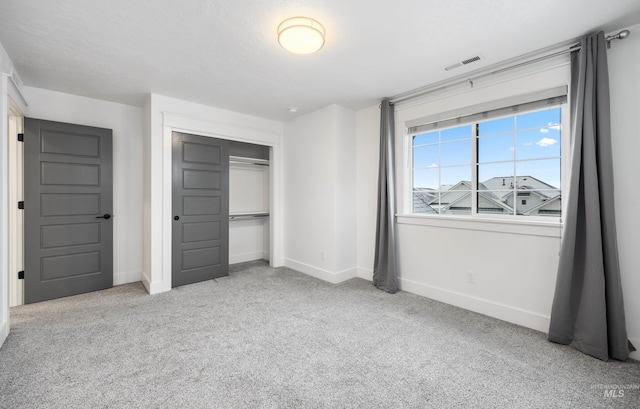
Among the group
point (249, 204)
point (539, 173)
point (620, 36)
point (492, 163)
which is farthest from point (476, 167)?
point (249, 204)

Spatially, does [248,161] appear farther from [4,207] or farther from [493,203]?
[493,203]

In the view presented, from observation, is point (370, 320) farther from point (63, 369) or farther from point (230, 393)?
point (63, 369)

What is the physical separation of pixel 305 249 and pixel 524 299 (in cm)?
280

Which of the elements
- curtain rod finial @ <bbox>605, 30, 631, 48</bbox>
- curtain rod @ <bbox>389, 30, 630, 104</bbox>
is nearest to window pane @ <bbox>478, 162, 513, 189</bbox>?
curtain rod @ <bbox>389, 30, 630, 104</bbox>

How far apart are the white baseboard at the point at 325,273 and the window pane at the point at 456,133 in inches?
86.5

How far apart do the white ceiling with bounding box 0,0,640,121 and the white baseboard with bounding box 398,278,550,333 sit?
2.35 m

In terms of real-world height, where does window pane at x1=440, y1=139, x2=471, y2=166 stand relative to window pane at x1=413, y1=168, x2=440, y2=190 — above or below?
above

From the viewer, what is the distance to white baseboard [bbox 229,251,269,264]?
5064 mm

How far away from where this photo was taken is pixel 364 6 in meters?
1.92

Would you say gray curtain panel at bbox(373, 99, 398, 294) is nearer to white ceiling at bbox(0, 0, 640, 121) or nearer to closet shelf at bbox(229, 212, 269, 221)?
white ceiling at bbox(0, 0, 640, 121)

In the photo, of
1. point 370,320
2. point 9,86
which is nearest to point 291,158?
point 370,320

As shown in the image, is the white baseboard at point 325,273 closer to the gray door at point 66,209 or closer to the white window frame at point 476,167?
the white window frame at point 476,167

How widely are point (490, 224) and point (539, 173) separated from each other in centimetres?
65

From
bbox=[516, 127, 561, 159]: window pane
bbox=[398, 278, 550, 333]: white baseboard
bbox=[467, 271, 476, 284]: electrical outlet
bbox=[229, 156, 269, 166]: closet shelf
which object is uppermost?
bbox=[229, 156, 269, 166]: closet shelf
